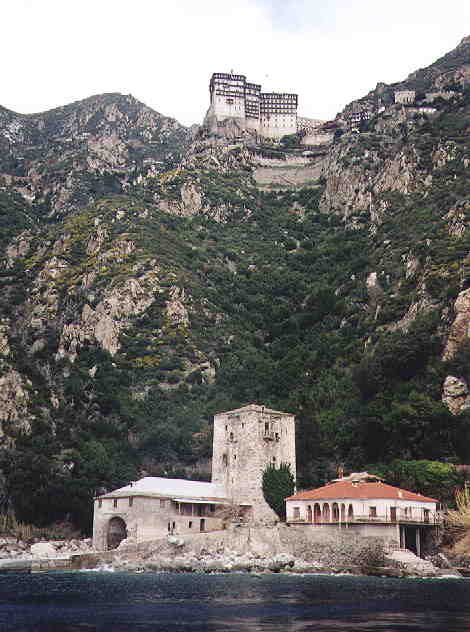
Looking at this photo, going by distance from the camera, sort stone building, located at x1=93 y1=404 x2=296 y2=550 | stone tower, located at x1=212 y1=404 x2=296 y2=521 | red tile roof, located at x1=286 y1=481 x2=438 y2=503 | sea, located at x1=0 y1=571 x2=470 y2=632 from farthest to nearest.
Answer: stone tower, located at x1=212 y1=404 x2=296 y2=521 → stone building, located at x1=93 y1=404 x2=296 y2=550 → red tile roof, located at x1=286 y1=481 x2=438 y2=503 → sea, located at x1=0 y1=571 x2=470 y2=632

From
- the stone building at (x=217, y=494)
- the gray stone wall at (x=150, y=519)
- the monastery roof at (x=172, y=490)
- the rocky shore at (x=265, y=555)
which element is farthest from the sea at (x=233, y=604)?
the monastery roof at (x=172, y=490)

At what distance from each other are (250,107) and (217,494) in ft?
371

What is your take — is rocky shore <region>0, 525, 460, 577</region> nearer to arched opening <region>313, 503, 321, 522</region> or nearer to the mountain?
arched opening <region>313, 503, 321, 522</region>

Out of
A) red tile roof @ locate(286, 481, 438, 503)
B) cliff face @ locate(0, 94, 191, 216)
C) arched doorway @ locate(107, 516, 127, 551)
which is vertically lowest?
arched doorway @ locate(107, 516, 127, 551)

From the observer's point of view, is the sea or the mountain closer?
the sea

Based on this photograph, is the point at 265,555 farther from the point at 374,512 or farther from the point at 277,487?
the point at 277,487

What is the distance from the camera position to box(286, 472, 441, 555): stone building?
2025 inches

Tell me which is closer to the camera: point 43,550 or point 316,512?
point 316,512

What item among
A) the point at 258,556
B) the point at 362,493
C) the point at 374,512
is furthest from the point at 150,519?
the point at 374,512

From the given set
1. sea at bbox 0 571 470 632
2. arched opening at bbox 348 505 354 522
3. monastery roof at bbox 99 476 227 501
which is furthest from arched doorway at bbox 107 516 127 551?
arched opening at bbox 348 505 354 522

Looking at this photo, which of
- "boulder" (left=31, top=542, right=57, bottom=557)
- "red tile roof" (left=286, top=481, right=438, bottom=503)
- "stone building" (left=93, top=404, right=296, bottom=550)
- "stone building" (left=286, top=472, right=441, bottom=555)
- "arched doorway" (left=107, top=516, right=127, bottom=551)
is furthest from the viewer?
"boulder" (left=31, top=542, right=57, bottom=557)

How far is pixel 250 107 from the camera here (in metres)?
161

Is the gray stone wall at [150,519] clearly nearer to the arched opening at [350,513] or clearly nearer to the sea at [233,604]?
the sea at [233,604]

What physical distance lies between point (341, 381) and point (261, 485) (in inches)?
814
